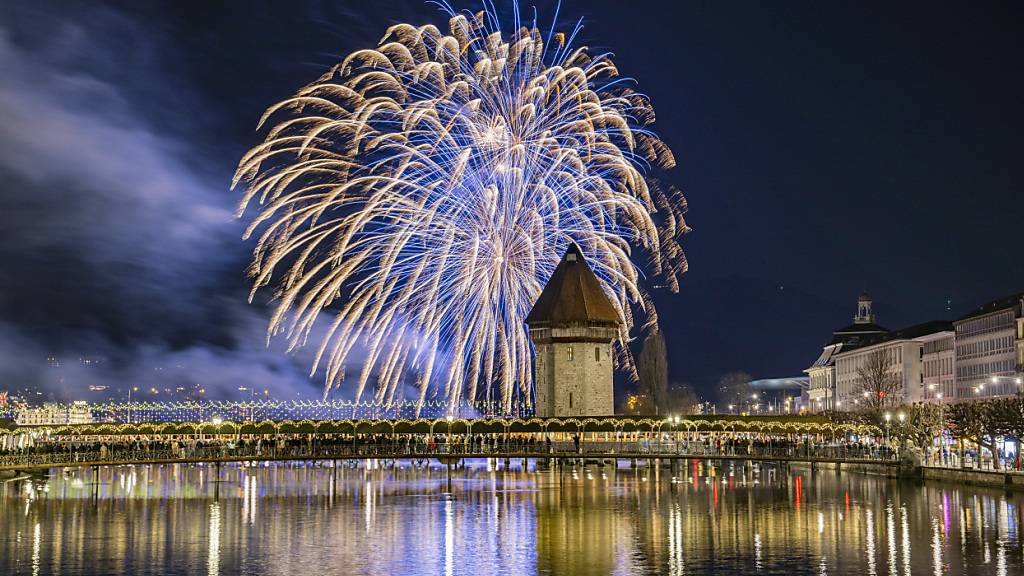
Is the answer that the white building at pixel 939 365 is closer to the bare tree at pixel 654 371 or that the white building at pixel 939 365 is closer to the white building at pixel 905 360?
the white building at pixel 905 360

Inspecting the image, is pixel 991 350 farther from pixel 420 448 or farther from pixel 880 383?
pixel 420 448

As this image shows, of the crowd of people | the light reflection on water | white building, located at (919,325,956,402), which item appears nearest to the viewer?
the light reflection on water

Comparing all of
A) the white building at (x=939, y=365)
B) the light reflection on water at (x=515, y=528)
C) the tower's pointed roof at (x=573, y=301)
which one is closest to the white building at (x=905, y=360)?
the white building at (x=939, y=365)

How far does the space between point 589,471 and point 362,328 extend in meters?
41.8

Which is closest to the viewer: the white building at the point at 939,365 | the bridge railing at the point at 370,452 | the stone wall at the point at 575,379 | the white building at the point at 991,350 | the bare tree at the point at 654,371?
the bridge railing at the point at 370,452

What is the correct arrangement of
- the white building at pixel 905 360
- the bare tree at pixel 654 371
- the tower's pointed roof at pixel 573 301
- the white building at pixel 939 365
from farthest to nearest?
the bare tree at pixel 654 371
the white building at pixel 905 360
the white building at pixel 939 365
the tower's pointed roof at pixel 573 301

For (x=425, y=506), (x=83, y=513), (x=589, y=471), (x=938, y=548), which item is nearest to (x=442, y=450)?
(x=425, y=506)

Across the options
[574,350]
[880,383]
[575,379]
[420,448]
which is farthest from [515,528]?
[880,383]

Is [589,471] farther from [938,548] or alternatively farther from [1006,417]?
[938,548]

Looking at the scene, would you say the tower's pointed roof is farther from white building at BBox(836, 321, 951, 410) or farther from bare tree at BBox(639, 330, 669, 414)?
bare tree at BBox(639, 330, 669, 414)

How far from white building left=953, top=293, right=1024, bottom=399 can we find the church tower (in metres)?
32.1

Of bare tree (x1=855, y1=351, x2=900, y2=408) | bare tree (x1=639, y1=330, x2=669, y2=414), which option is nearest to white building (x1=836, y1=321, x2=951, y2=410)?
bare tree (x1=855, y1=351, x2=900, y2=408)

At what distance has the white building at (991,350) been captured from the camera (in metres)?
109

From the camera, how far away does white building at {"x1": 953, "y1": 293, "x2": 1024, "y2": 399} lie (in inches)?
4296
